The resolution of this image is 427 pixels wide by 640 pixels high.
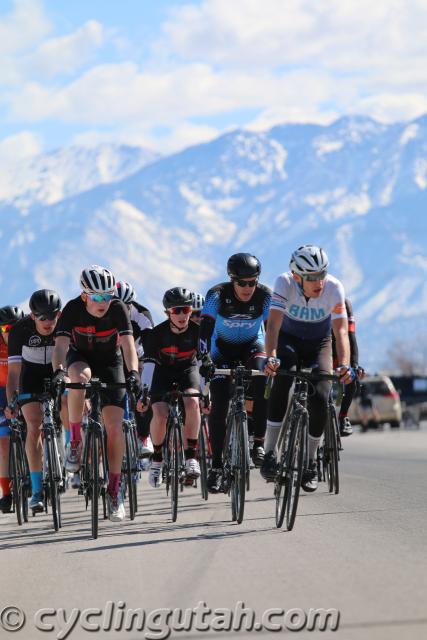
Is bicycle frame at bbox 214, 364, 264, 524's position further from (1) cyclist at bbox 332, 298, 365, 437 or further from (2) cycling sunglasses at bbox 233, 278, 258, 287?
(1) cyclist at bbox 332, 298, 365, 437

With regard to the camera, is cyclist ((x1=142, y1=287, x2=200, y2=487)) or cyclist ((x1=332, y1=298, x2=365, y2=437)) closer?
cyclist ((x1=142, y1=287, x2=200, y2=487))

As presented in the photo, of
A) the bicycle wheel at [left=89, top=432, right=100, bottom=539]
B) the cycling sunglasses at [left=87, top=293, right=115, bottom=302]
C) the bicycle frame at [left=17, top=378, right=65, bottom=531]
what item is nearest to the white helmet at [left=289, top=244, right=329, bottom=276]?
the cycling sunglasses at [left=87, top=293, right=115, bottom=302]

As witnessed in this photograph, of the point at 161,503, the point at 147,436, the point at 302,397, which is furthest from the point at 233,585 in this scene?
the point at 147,436

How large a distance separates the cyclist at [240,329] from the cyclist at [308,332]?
938 mm

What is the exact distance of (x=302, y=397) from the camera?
10391 mm

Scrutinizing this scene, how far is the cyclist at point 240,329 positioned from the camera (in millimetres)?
11984

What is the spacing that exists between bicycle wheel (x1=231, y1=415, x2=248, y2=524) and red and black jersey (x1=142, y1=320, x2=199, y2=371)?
212cm

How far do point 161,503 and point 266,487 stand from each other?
2.46 meters

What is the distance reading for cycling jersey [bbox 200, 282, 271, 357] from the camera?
40.6 feet

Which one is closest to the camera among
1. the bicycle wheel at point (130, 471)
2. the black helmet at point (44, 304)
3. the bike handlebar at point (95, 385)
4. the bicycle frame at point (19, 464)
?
the bike handlebar at point (95, 385)

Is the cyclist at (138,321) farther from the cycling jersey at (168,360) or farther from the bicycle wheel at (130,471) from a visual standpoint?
the bicycle wheel at (130,471)

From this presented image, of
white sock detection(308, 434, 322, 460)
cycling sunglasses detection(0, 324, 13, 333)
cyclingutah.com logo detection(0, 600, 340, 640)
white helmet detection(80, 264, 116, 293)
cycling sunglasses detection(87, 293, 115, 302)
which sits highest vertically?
white helmet detection(80, 264, 116, 293)

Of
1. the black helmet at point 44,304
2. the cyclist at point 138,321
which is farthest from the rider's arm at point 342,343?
the cyclist at point 138,321

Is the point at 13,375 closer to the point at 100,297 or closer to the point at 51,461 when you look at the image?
the point at 51,461
